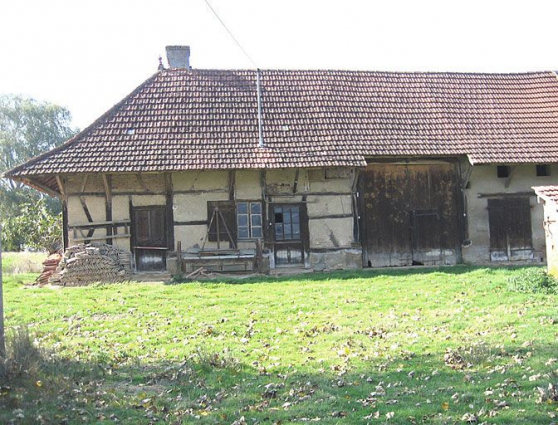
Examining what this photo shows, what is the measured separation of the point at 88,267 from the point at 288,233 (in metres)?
5.56

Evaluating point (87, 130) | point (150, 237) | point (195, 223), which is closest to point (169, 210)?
point (195, 223)

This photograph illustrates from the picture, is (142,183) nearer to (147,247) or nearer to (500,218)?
(147,247)

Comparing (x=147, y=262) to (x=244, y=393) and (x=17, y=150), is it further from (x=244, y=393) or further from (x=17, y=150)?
(x=17, y=150)

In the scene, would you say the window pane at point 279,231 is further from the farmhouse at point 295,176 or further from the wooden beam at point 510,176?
the wooden beam at point 510,176

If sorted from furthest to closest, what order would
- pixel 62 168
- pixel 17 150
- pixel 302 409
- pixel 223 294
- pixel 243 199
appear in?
pixel 17 150 → pixel 243 199 → pixel 62 168 → pixel 223 294 → pixel 302 409

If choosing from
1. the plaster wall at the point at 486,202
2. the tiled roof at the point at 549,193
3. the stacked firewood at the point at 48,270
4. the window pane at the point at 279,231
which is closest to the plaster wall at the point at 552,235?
the tiled roof at the point at 549,193

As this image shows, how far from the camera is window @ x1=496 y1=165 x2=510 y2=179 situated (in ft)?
62.6

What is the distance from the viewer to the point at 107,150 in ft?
57.1

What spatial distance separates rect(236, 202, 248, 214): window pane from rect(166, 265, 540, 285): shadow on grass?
210 centimetres

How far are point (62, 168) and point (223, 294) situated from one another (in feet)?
20.0

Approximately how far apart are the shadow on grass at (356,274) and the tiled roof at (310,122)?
118 inches

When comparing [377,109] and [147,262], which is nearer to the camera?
[147,262]

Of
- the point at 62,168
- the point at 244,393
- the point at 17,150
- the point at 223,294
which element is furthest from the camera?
the point at 17,150

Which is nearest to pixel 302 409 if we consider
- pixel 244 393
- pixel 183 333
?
pixel 244 393
